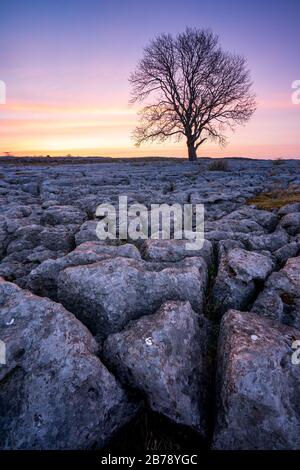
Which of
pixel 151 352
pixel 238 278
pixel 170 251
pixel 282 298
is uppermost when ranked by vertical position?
pixel 170 251

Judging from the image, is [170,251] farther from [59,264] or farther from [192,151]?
[192,151]

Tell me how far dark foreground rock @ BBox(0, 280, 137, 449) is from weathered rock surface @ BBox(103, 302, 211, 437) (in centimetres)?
18

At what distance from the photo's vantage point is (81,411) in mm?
2416

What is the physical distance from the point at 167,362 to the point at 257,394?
752mm

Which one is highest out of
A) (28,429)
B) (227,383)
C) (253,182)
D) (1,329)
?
(253,182)

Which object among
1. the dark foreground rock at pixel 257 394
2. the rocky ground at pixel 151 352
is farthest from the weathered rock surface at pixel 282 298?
the dark foreground rock at pixel 257 394

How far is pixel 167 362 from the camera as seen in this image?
2.66 m

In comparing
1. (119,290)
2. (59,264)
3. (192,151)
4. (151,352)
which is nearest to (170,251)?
(119,290)

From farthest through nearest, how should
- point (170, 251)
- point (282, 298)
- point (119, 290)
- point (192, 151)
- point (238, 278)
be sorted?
point (192, 151) < point (170, 251) < point (238, 278) < point (282, 298) < point (119, 290)

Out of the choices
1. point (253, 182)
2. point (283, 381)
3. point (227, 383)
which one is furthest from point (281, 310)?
point (253, 182)

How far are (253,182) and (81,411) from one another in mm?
11885

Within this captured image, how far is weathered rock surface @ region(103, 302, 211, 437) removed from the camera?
2.52 metres

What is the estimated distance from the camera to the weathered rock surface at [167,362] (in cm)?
252
